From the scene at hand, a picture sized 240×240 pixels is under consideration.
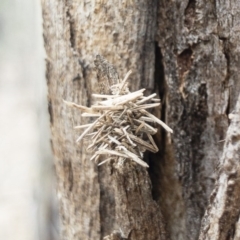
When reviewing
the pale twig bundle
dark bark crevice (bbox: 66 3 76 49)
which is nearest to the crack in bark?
dark bark crevice (bbox: 66 3 76 49)

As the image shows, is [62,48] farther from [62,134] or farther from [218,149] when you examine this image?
[218,149]

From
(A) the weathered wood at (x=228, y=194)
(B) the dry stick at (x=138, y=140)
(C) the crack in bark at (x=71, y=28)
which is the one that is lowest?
(A) the weathered wood at (x=228, y=194)

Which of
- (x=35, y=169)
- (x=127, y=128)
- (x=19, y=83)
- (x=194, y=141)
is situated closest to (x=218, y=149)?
(x=194, y=141)

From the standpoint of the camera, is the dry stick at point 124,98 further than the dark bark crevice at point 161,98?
No

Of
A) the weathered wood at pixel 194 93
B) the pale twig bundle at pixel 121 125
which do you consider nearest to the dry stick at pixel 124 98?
the pale twig bundle at pixel 121 125

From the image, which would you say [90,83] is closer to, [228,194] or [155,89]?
[155,89]

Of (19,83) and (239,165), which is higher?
(19,83)

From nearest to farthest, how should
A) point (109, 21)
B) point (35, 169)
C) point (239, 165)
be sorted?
point (239, 165), point (109, 21), point (35, 169)

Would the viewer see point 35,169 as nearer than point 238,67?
No

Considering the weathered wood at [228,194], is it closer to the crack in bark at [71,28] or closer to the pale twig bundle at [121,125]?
the pale twig bundle at [121,125]
